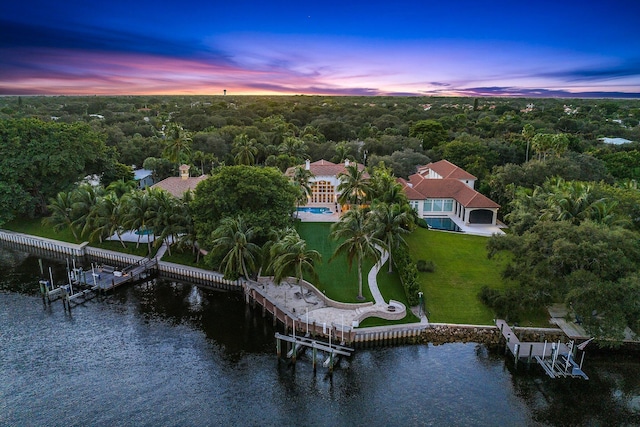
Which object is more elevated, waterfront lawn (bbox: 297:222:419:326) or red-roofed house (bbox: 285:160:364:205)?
red-roofed house (bbox: 285:160:364:205)

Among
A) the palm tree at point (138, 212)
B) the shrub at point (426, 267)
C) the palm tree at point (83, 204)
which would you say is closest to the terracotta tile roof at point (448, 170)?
the shrub at point (426, 267)

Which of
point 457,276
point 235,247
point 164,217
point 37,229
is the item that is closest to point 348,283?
point 457,276

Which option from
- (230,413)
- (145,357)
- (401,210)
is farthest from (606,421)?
(145,357)

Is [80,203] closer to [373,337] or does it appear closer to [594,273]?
[373,337]

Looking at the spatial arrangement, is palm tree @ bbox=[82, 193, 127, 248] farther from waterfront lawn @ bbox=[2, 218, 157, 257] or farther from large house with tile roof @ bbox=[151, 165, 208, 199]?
large house with tile roof @ bbox=[151, 165, 208, 199]

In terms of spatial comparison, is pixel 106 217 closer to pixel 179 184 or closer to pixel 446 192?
pixel 179 184

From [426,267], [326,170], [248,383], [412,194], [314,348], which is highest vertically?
[326,170]

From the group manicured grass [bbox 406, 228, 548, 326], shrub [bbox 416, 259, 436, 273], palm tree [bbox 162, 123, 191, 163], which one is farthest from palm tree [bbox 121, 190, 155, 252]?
palm tree [bbox 162, 123, 191, 163]
